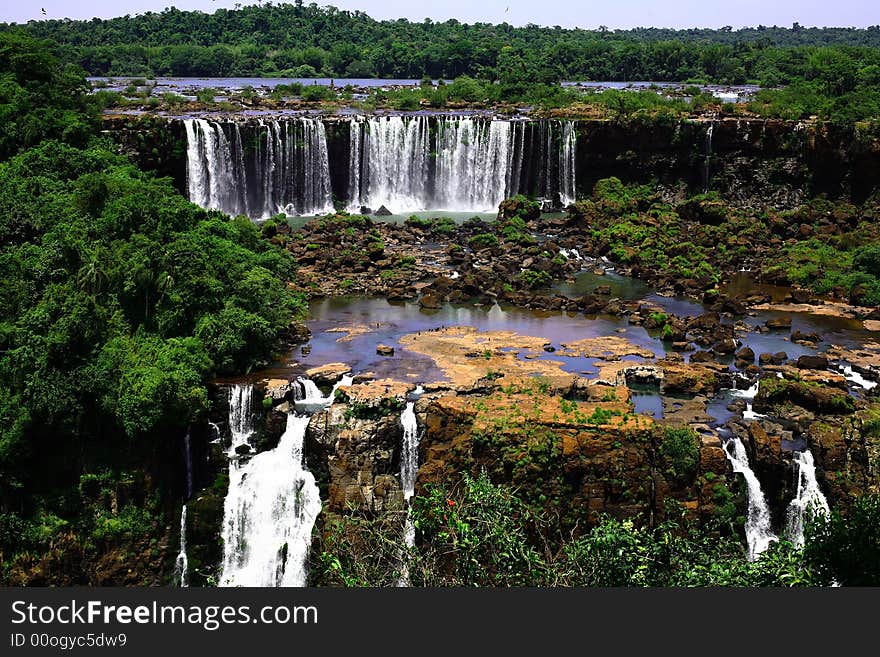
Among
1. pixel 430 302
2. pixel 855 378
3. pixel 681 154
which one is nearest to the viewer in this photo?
pixel 855 378

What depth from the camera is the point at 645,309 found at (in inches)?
1400

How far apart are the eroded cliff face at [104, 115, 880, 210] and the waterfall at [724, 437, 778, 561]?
28.6 metres

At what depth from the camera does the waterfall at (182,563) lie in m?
24.1

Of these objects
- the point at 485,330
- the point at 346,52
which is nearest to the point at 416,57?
the point at 346,52

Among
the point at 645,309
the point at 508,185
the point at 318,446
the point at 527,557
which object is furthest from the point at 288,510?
the point at 508,185

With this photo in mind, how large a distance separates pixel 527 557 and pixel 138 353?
44.8 ft

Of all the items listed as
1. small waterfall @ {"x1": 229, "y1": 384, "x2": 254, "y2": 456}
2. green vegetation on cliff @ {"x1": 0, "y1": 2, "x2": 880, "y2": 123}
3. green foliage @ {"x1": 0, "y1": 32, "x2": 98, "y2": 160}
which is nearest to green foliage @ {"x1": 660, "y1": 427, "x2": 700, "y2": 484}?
small waterfall @ {"x1": 229, "y1": 384, "x2": 254, "y2": 456}

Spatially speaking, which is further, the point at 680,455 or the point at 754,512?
the point at 754,512

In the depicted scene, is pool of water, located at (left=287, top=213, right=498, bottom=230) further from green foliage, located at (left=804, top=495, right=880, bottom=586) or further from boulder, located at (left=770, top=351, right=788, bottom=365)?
green foliage, located at (left=804, top=495, right=880, bottom=586)

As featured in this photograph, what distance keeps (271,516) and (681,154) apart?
34942 mm

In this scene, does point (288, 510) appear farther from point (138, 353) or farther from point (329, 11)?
point (329, 11)

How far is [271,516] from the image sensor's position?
24719 mm

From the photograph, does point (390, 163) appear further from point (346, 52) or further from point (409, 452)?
point (346, 52)

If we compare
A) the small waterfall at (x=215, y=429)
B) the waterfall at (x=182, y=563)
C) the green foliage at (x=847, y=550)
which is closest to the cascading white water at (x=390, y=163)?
the small waterfall at (x=215, y=429)
